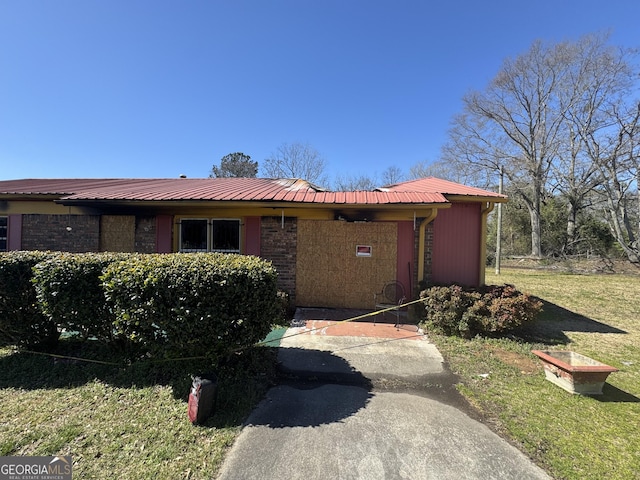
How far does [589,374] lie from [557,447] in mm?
1384

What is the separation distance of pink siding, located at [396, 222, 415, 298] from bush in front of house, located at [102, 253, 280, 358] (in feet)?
14.1

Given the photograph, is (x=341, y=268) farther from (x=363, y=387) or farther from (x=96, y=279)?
(x=96, y=279)

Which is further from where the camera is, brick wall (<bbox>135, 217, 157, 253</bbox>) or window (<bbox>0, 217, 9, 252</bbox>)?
window (<bbox>0, 217, 9, 252</bbox>)

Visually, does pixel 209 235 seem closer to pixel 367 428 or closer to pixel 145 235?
pixel 145 235

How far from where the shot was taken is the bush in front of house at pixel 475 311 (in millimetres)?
5336

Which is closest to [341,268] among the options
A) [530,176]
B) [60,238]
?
[60,238]

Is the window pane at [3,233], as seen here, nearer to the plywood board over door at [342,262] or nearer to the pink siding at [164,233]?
the pink siding at [164,233]

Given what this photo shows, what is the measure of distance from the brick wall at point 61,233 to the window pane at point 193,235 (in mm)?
2132

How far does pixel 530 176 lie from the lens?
22125mm

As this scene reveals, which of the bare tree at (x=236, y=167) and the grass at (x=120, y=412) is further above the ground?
the bare tree at (x=236, y=167)

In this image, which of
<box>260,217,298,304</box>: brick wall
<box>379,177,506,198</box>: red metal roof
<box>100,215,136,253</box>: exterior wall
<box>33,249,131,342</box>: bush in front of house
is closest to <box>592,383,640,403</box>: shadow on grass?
<box>379,177,506,198</box>: red metal roof

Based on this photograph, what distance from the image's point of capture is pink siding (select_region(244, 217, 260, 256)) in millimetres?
7038

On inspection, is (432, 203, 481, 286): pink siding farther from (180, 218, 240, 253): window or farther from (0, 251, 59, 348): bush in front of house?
(0, 251, 59, 348): bush in front of house

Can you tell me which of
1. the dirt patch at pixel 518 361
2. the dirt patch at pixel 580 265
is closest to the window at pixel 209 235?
the dirt patch at pixel 518 361
